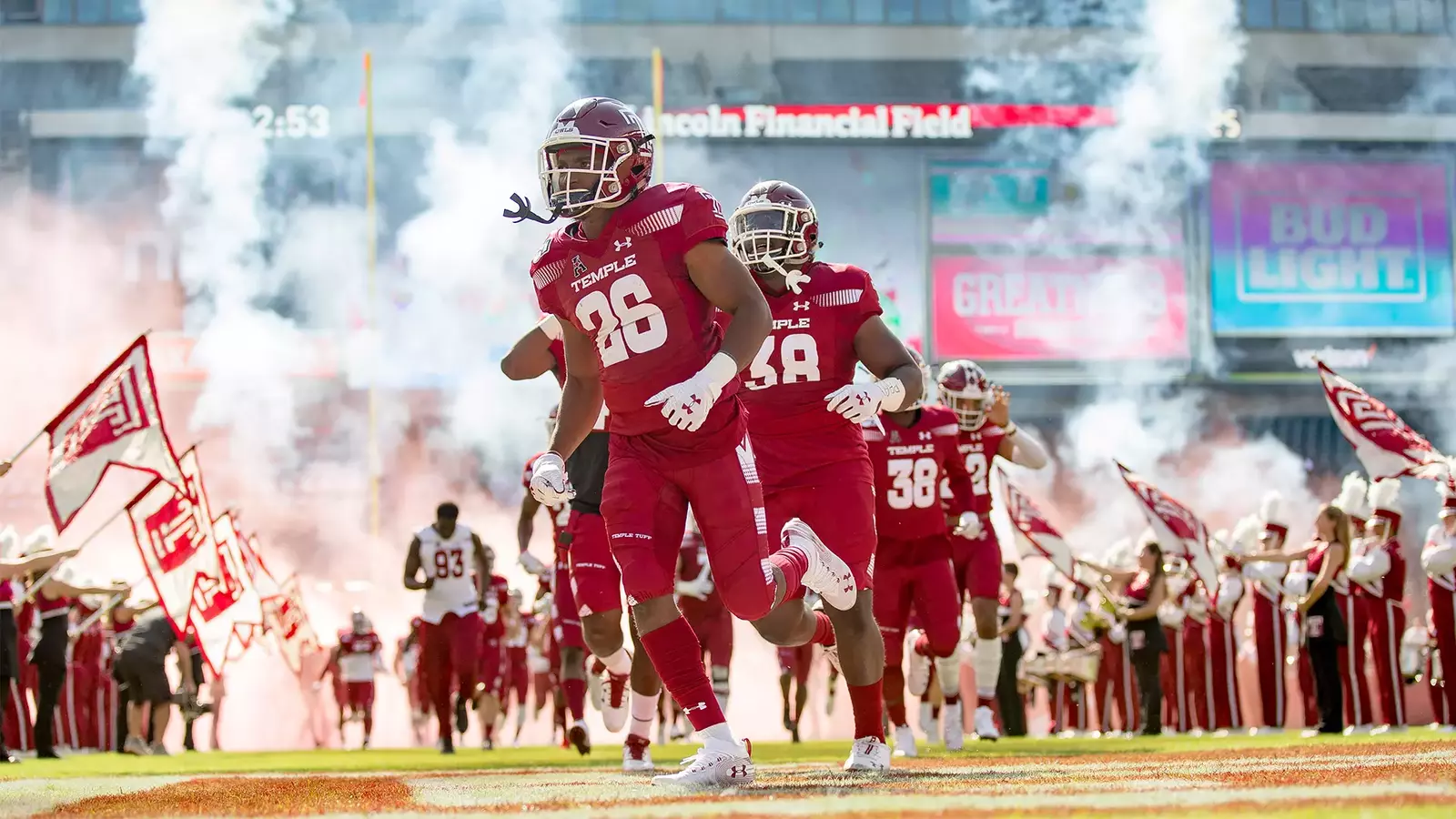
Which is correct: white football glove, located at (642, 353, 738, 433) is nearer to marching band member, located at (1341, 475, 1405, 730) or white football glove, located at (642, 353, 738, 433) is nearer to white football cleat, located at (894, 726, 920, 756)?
white football cleat, located at (894, 726, 920, 756)

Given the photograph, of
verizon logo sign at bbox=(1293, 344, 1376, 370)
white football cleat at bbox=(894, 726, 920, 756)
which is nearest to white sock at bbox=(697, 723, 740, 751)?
white football cleat at bbox=(894, 726, 920, 756)

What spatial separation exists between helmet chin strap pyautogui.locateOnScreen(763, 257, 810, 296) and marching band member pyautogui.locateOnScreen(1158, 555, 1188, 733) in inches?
422

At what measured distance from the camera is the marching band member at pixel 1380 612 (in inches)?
470

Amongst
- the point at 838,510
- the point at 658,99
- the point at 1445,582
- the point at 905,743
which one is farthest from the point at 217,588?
Result: the point at 658,99

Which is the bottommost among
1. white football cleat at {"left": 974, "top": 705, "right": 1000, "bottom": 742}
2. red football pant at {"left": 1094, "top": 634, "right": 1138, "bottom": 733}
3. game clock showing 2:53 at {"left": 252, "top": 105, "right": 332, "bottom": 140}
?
red football pant at {"left": 1094, "top": 634, "right": 1138, "bottom": 733}

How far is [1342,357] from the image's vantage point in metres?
32.1

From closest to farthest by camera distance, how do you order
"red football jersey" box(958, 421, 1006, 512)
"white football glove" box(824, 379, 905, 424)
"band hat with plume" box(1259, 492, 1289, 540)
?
1. "white football glove" box(824, 379, 905, 424)
2. "red football jersey" box(958, 421, 1006, 512)
3. "band hat with plume" box(1259, 492, 1289, 540)

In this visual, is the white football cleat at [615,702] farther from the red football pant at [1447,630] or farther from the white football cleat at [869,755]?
the red football pant at [1447,630]

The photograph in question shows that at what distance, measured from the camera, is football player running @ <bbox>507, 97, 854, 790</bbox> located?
208 inches

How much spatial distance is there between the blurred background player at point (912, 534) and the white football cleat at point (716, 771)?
3.46 metres

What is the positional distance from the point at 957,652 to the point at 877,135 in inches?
905

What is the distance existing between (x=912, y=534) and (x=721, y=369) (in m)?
3.88

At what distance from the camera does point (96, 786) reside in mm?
6840

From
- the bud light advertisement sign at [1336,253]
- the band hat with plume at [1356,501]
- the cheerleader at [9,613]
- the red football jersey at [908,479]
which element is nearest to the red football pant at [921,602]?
the red football jersey at [908,479]
